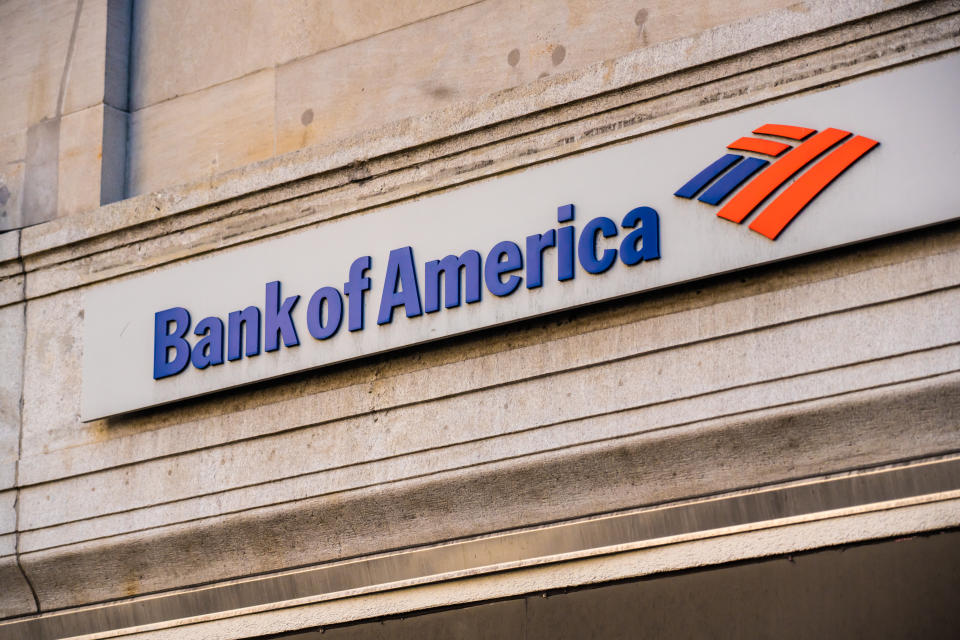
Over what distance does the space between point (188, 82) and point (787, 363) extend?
476 centimetres

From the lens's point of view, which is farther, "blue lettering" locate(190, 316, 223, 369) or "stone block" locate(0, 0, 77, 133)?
"stone block" locate(0, 0, 77, 133)

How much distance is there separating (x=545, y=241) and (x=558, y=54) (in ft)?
4.54

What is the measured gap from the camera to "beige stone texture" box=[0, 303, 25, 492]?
8625mm

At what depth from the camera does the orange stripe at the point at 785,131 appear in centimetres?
665

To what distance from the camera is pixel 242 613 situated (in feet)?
25.6

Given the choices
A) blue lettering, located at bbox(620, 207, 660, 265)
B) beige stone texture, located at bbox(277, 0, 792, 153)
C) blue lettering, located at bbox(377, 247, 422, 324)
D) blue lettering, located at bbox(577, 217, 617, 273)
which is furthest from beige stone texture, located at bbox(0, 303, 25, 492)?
blue lettering, located at bbox(620, 207, 660, 265)

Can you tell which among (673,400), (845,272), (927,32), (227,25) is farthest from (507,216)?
(227,25)

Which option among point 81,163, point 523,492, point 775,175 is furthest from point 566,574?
point 81,163

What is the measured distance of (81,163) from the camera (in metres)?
9.31

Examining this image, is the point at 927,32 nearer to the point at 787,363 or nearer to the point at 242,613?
the point at 787,363

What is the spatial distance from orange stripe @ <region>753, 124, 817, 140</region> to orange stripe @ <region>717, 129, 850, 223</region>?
1.6 inches

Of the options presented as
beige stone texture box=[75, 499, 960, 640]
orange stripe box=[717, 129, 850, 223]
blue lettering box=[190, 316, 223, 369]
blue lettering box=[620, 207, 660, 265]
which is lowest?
beige stone texture box=[75, 499, 960, 640]

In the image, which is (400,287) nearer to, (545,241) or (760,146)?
(545,241)

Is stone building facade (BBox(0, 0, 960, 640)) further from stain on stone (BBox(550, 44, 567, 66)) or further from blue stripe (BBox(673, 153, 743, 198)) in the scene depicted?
blue stripe (BBox(673, 153, 743, 198))
